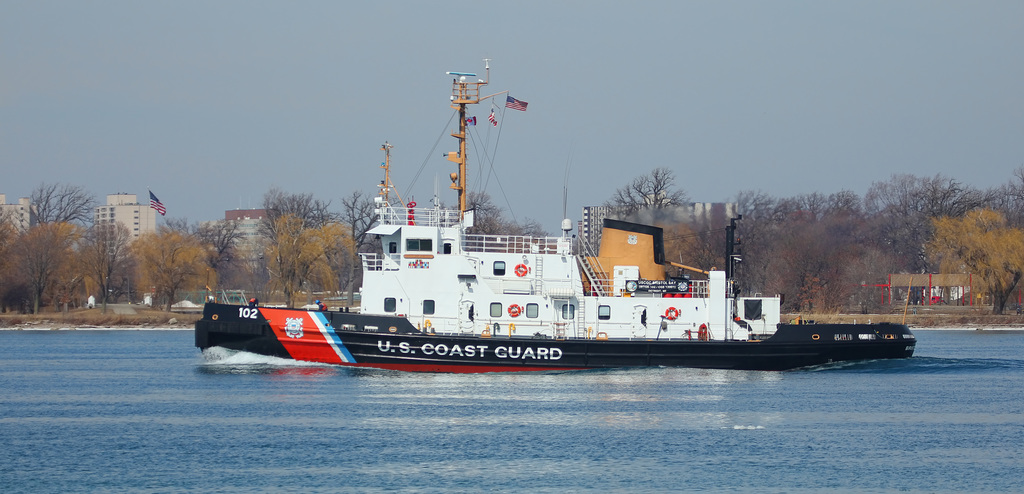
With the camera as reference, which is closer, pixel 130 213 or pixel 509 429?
pixel 509 429

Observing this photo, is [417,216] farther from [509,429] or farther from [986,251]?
[986,251]

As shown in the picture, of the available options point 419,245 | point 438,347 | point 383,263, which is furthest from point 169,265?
point 438,347

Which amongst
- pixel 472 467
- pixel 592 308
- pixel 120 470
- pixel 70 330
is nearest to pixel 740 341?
pixel 592 308

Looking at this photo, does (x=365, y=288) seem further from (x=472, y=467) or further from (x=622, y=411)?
(x=472, y=467)

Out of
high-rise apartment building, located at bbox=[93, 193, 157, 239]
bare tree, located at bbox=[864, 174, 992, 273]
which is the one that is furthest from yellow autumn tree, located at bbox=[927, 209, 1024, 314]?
high-rise apartment building, located at bbox=[93, 193, 157, 239]

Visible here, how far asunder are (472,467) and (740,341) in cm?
1299

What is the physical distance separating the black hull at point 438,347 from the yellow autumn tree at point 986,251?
32028mm

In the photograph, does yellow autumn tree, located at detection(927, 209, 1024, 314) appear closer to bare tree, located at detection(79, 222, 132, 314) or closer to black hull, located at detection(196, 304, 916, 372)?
black hull, located at detection(196, 304, 916, 372)

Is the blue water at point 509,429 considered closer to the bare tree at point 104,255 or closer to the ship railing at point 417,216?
the ship railing at point 417,216

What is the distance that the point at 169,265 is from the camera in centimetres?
5956

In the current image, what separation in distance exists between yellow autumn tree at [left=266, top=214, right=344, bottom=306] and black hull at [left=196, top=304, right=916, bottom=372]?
30.0 m

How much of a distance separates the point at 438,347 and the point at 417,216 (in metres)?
3.78

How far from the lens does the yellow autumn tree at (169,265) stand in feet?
195

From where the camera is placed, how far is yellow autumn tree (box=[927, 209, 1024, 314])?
180 feet
